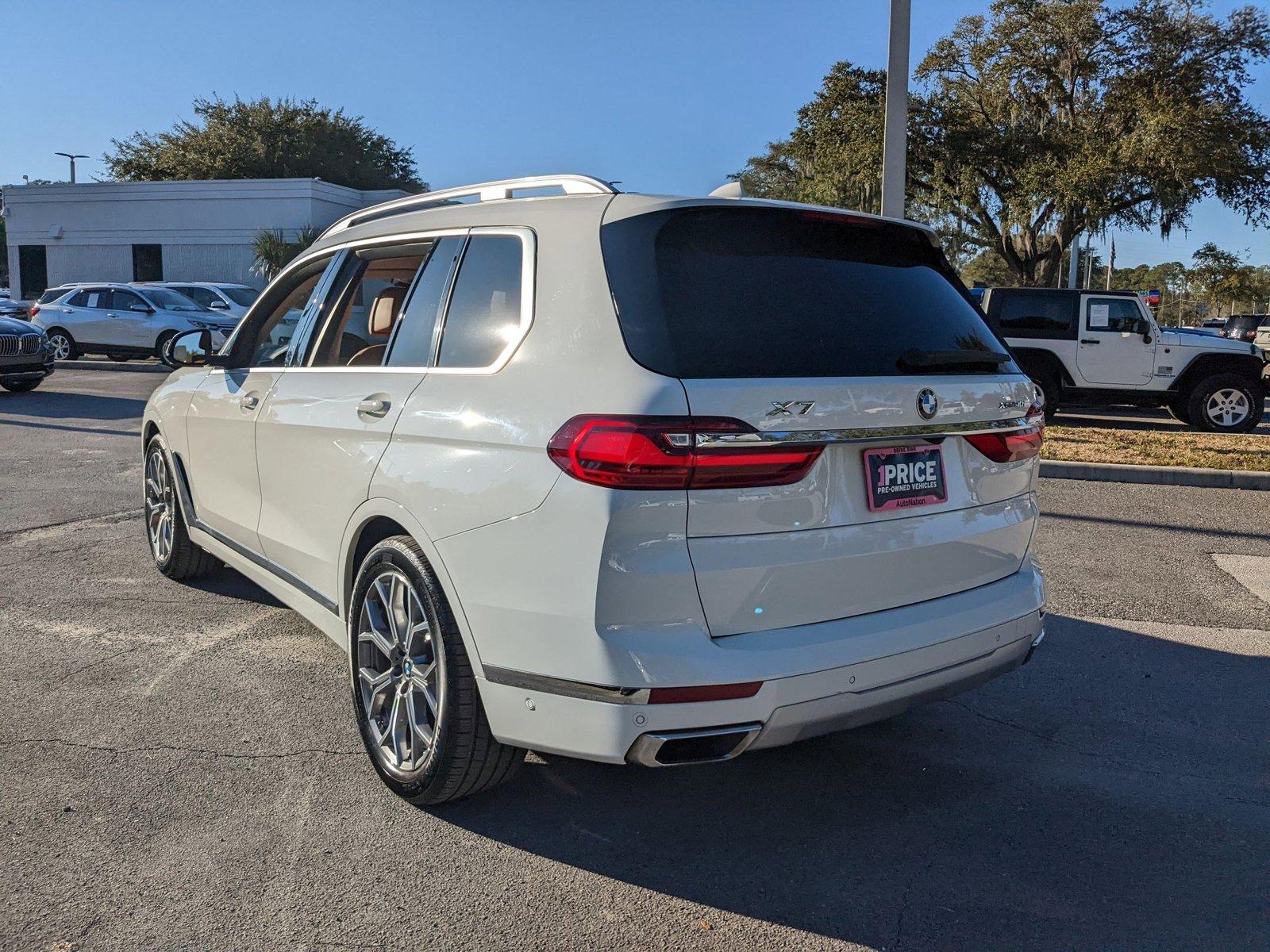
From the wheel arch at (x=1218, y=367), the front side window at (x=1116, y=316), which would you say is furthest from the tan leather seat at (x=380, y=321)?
the wheel arch at (x=1218, y=367)

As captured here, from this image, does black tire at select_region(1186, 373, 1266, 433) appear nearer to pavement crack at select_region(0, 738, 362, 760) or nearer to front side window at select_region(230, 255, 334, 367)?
front side window at select_region(230, 255, 334, 367)

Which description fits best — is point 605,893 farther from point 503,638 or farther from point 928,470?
point 928,470

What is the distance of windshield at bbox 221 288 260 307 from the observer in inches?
1014

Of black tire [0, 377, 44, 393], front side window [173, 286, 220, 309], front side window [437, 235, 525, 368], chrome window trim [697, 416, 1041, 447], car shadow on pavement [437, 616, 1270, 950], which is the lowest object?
car shadow on pavement [437, 616, 1270, 950]

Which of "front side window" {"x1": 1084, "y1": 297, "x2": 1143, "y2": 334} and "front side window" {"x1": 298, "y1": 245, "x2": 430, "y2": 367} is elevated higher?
→ "front side window" {"x1": 1084, "y1": 297, "x2": 1143, "y2": 334}

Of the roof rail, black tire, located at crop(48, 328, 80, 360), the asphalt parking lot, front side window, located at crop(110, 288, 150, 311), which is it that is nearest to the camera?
the asphalt parking lot

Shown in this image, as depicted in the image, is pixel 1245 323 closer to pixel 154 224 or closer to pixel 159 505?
pixel 154 224

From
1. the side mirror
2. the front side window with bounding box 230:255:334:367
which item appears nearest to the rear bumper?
the front side window with bounding box 230:255:334:367

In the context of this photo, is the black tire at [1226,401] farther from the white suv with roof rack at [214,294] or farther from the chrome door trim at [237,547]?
the white suv with roof rack at [214,294]

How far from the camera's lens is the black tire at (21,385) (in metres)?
17.2

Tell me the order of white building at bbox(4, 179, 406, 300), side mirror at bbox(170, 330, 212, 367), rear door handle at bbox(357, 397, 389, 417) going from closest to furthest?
rear door handle at bbox(357, 397, 389, 417) < side mirror at bbox(170, 330, 212, 367) < white building at bbox(4, 179, 406, 300)

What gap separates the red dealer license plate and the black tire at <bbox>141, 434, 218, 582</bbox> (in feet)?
12.8

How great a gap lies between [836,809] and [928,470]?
1.12 meters

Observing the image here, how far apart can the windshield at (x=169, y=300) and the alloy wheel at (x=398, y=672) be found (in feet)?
73.3
